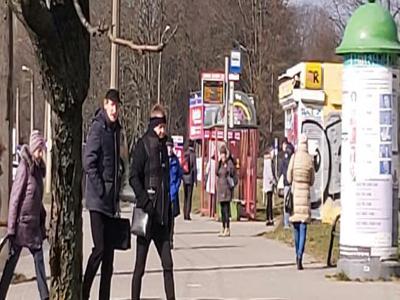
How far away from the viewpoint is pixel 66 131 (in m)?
8.49

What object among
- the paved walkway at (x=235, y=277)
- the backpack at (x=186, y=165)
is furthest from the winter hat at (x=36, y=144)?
the backpack at (x=186, y=165)

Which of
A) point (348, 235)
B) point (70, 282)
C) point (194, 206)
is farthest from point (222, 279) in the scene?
point (194, 206)

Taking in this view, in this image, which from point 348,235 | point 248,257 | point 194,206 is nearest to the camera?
point 348,235

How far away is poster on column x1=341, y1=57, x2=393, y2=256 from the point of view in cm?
1524

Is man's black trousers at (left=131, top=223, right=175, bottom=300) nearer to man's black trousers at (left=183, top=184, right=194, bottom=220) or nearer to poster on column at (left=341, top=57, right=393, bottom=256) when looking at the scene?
poster on column at (left=341, top=57, right=393, bottom=256)

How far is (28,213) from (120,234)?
1.12 meters

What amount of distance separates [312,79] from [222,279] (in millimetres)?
10864

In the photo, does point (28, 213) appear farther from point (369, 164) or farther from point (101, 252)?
point (369, 164)

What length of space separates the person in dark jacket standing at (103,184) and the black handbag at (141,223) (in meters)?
0.28

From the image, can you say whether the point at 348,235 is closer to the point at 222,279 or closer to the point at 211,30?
the point at 222,279

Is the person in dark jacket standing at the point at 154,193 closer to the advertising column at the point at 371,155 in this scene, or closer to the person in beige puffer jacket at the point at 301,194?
the advertising column at the point at 371,155

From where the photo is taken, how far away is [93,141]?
11.9 m

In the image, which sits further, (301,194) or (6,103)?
(301,194)

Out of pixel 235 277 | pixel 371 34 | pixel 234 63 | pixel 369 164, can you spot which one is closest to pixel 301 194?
pixel 235 277
